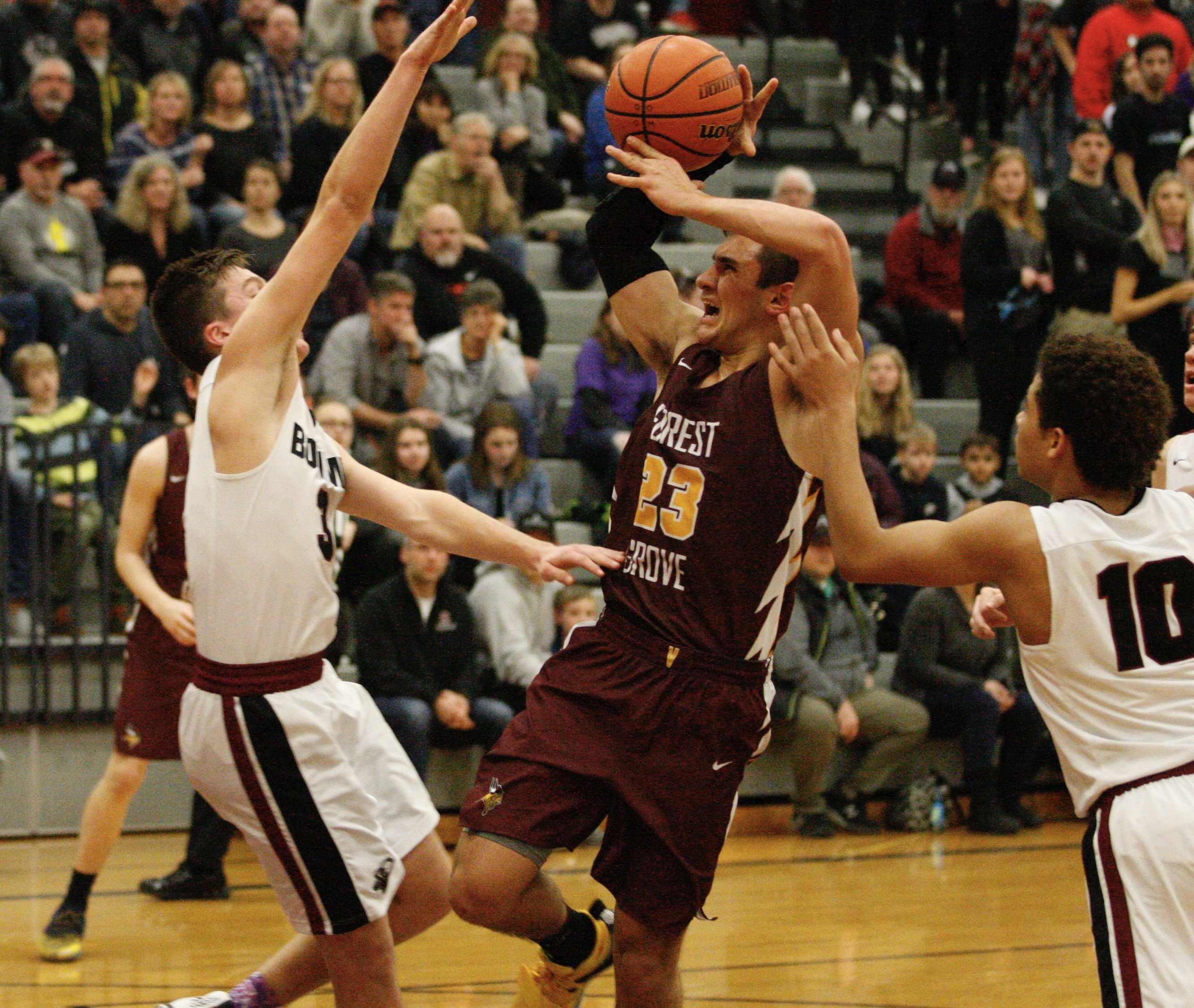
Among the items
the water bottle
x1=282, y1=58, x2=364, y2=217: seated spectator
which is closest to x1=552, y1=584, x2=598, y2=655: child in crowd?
the water bottle

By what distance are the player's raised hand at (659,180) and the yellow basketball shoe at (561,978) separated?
1.87 metres

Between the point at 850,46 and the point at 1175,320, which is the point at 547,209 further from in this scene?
the point at 1175,320

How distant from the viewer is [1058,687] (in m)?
3.46

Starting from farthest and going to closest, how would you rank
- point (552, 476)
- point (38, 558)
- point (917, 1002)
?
point (552, 476)
point (38, 558)
point (917, 1002)

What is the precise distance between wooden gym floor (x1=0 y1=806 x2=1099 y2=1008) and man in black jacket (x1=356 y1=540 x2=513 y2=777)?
2.65ft

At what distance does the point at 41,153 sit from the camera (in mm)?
9469

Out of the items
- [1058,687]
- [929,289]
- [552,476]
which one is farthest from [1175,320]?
[1058,687]

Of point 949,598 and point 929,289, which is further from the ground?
point 929,289

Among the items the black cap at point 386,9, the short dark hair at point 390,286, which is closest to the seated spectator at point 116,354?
the short dark hair at point 390,286

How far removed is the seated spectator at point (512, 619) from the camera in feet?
26.7

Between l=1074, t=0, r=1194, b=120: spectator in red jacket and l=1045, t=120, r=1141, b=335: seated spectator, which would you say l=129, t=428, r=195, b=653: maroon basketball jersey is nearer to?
l=1045, t=120, r=1141, b=335: seated spectator

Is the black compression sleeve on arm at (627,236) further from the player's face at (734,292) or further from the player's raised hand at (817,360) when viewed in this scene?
the player's raised hand at (817,360)

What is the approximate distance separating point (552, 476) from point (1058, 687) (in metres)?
6.46

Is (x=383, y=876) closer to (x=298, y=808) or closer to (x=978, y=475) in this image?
(x=298, y=808)
